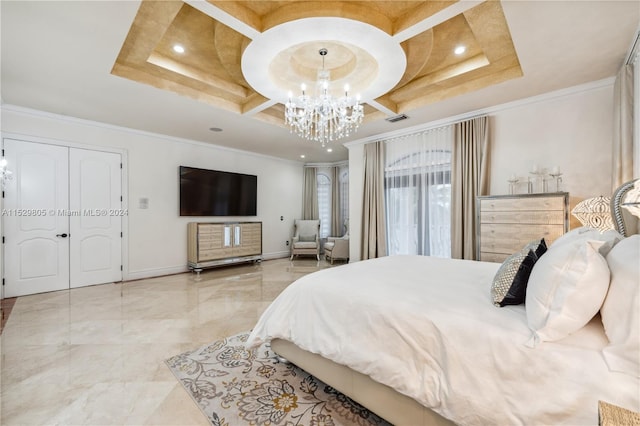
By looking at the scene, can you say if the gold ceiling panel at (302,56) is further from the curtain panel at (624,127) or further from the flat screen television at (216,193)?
the flat screen television at (216,193)

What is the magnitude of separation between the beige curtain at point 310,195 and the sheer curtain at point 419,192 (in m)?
2.86

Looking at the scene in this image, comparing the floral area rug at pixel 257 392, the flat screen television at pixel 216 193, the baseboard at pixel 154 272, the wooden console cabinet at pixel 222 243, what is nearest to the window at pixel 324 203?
the flat screen television at pixel 216 193

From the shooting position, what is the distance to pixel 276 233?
23.8 feet

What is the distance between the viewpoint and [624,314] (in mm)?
952

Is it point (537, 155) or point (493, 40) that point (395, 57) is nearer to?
point (493, 40)

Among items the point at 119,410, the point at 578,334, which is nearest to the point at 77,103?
the point at 119,410

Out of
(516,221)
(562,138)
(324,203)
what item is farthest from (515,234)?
(324,203)

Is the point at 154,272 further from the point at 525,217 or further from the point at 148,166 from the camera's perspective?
the point at 525,217

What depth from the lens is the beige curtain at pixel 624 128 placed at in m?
2.67

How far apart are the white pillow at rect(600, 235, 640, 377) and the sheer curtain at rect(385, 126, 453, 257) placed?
3.54 m

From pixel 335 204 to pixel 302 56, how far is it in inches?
200

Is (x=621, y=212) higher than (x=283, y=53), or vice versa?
(x=283, y=53)

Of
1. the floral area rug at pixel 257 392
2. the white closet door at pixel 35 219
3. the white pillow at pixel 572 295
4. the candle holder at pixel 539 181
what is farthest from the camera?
the white closet door at pixel 35 219

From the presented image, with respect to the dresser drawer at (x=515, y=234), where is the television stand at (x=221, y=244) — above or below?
below
